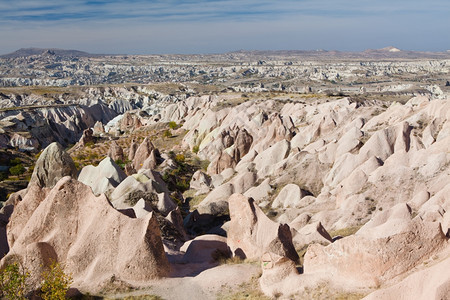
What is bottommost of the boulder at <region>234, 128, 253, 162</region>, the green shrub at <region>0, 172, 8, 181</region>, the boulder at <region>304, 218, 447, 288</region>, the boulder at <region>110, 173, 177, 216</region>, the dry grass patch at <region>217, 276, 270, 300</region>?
the green shrub at <region>0, 172, 8, 181</region>

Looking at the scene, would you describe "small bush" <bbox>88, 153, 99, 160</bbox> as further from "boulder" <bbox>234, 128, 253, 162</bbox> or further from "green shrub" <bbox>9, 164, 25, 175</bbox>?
"boulder" <bbox>234, 128, 253, 162</bbox>

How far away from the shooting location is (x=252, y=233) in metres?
20.7

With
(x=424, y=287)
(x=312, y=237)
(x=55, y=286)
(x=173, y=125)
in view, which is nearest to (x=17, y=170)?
(x=173, y=125)

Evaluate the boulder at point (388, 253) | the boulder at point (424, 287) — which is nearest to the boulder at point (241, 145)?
the boulder at point (388, 253)

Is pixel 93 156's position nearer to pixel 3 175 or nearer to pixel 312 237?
pixel 3 175

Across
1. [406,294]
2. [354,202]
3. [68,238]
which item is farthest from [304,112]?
[406,294]

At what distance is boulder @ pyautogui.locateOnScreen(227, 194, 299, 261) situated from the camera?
18.8 meters

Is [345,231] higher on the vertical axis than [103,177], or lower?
higher

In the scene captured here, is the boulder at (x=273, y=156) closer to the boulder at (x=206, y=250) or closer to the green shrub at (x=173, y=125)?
the boulder at (x=206, y=250)

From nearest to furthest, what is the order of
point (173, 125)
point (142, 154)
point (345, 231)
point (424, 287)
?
point (424, 287) → point (345, 231) → point (142, 154) → point (173, 125)

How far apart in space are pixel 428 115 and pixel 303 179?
40.6 feet

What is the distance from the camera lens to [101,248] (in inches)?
719

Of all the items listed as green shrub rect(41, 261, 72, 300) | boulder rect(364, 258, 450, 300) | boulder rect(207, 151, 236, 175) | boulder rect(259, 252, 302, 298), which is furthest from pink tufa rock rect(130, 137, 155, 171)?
boulder rect(364, 258, 450, 300)

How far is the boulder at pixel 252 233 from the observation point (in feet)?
61.7
